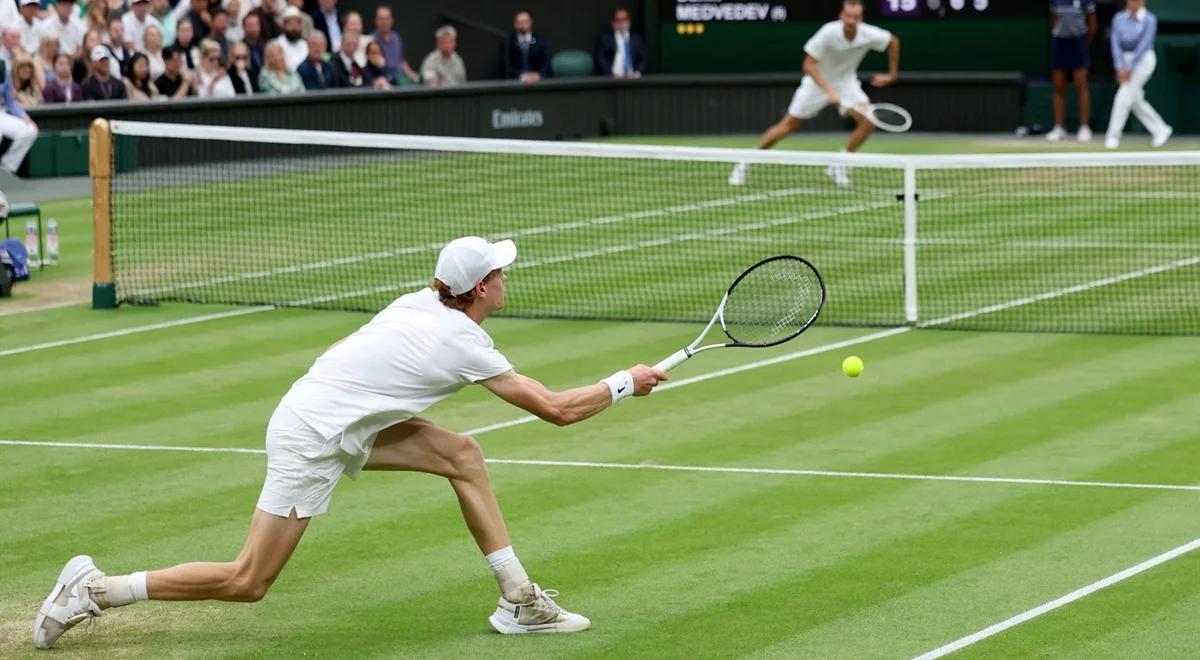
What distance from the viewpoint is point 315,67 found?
30203 millimetres

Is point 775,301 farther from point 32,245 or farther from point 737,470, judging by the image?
point 32,245

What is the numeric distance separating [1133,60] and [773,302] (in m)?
22.4

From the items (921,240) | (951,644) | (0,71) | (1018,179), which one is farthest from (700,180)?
(951,644)

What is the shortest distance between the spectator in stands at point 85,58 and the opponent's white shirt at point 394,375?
19864 mm

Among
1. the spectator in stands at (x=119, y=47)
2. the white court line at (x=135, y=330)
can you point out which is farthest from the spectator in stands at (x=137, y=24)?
the white court line at (x=135, y=330)

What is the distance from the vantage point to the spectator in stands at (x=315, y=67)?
30.0 m

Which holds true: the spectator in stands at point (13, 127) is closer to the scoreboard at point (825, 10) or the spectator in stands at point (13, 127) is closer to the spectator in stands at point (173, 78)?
the spectator in stands at point (173, 78)

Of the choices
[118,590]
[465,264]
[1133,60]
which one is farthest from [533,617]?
[1133,60]

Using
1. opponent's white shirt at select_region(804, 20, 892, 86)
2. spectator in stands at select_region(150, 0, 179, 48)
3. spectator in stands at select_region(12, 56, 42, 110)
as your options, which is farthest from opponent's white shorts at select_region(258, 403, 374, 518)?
spectator in stands at select_region(150, 0, 179, 48)

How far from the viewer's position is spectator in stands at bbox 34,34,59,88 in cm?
2673

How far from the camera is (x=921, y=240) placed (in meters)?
21.0

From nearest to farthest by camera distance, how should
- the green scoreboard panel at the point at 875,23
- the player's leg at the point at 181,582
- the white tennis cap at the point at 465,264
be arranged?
1. the player's leg at the point at 181,582
2. the white tennis cap at the point at 465,264
3. the green scoreboard panel at the point at 875,23

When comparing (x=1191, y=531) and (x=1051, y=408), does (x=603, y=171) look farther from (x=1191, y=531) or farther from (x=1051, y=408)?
(x=1191, y=531)

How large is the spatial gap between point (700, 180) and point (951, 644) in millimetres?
18830
